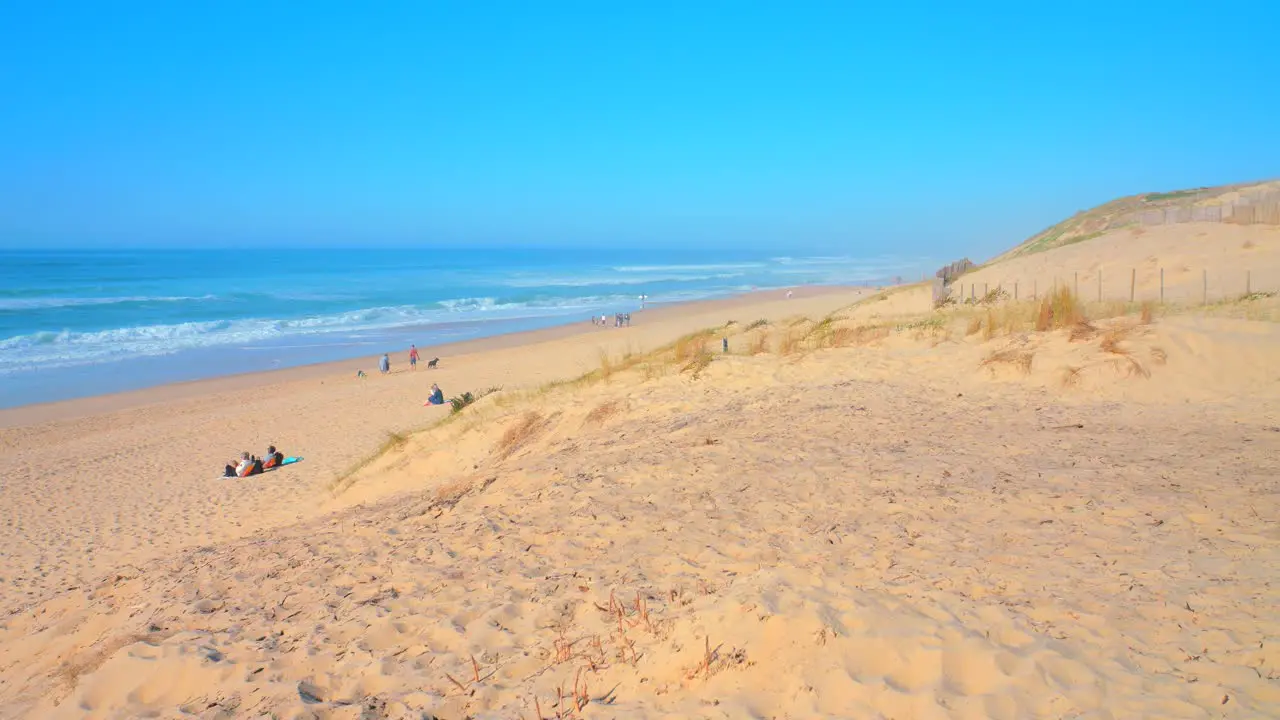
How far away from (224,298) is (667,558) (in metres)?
51.8

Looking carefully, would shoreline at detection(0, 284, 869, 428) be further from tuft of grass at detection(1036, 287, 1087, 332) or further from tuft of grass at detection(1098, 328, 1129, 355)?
tuft of grass at detection(1098, 328, 1129, 355)

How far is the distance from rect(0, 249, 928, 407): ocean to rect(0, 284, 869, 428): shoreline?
0.89 meters

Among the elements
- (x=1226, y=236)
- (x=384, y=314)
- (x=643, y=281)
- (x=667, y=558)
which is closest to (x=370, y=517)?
(x=667, y=558)

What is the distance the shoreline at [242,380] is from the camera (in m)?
18.9

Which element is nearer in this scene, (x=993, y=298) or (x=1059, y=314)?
(x=1059, y=314)

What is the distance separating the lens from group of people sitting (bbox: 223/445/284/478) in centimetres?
1232

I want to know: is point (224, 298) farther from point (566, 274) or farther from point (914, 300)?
point (914, 300)

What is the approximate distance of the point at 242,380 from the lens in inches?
911

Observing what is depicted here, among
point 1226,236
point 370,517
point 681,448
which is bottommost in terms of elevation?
point 370,517

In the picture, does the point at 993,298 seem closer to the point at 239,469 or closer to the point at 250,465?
the point at 250,465

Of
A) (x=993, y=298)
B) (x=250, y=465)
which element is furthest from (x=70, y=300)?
(x=993, y=298)

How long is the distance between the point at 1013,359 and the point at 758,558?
5903 mm

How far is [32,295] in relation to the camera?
162ft

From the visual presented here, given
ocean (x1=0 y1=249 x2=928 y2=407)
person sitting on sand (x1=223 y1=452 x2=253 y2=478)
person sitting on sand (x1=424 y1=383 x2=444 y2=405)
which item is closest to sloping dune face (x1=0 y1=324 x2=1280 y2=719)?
person sitting on sand (x1=223 y1=452 x2=253 y2=478)
